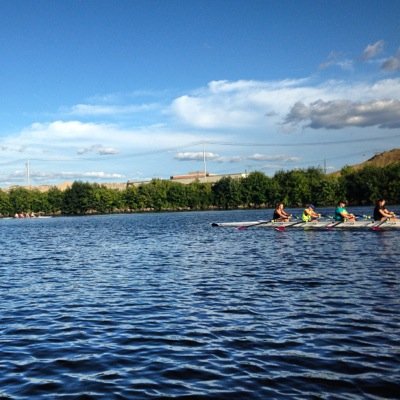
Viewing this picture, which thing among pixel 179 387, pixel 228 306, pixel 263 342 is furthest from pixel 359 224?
pixel 179 387

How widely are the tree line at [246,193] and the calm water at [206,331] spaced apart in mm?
121539

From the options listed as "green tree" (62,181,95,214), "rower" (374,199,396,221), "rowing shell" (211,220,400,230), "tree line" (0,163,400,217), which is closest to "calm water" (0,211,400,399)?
"rowing shell" (211,220,400,230)

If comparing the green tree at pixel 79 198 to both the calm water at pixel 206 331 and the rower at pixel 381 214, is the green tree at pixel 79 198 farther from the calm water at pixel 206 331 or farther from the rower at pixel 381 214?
the calm water at pixel 206 331

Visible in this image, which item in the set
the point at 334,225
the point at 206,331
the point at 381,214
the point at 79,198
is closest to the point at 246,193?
the point at 79,198

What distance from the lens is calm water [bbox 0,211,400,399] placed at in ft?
31.6

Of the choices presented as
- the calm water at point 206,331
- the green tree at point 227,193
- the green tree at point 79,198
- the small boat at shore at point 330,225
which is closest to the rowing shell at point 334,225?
the small boat at shore at point 330,225

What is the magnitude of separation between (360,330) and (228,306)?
15.3 feet

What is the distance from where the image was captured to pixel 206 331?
522 inches

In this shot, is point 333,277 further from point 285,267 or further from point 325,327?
point 325,327

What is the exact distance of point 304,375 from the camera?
32.2ft

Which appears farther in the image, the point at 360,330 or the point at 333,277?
the point at 333,277

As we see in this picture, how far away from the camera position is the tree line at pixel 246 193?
141 m

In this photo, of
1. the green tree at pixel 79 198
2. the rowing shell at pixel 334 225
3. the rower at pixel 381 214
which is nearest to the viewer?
the rowing shell at pixel 334 225

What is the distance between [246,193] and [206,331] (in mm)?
155131
